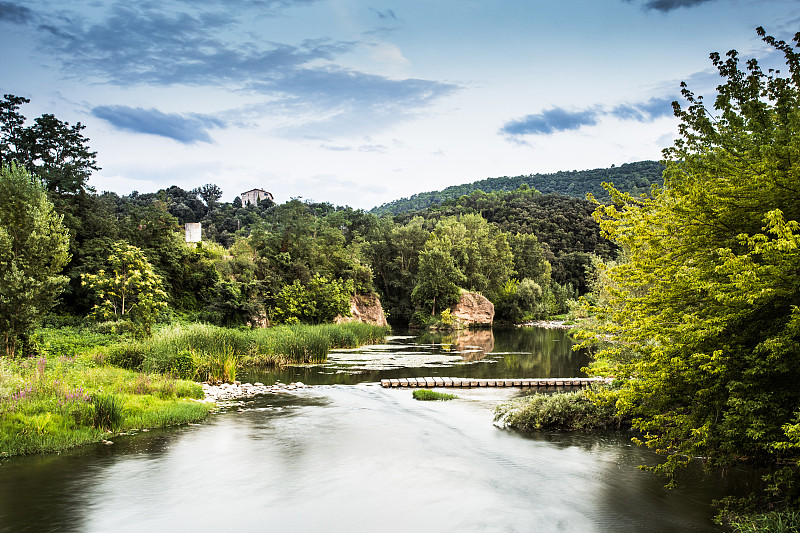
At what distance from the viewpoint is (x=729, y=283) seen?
25.8ft

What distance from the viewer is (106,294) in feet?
87.7

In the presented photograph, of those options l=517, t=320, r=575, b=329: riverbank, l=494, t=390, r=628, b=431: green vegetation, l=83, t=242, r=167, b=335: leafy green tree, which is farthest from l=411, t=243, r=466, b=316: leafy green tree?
l=494, t=390, r=628, b=431: green vegetation

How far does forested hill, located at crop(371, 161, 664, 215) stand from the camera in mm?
135975

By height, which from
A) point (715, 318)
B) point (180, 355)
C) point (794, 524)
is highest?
point (715, 318)

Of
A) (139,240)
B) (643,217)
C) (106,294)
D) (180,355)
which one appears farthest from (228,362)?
(643,217)

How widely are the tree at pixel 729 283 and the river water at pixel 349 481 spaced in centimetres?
224

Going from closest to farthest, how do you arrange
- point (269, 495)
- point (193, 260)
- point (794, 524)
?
point (794, 524), point (269, 495), point (193, 260)

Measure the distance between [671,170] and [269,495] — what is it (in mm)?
9923

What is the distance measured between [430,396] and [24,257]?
1491 centimetres

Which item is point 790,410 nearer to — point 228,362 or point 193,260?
point 228,362

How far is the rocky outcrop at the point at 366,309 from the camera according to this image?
5015 cm

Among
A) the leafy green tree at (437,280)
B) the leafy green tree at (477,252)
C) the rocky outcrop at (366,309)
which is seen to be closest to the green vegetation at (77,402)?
the rocky outcrop at (366,309)

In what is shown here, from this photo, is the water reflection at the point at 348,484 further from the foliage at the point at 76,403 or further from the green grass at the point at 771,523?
the green grass at the point at 771,523

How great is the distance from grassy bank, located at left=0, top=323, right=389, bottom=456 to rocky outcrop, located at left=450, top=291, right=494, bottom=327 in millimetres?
38080
